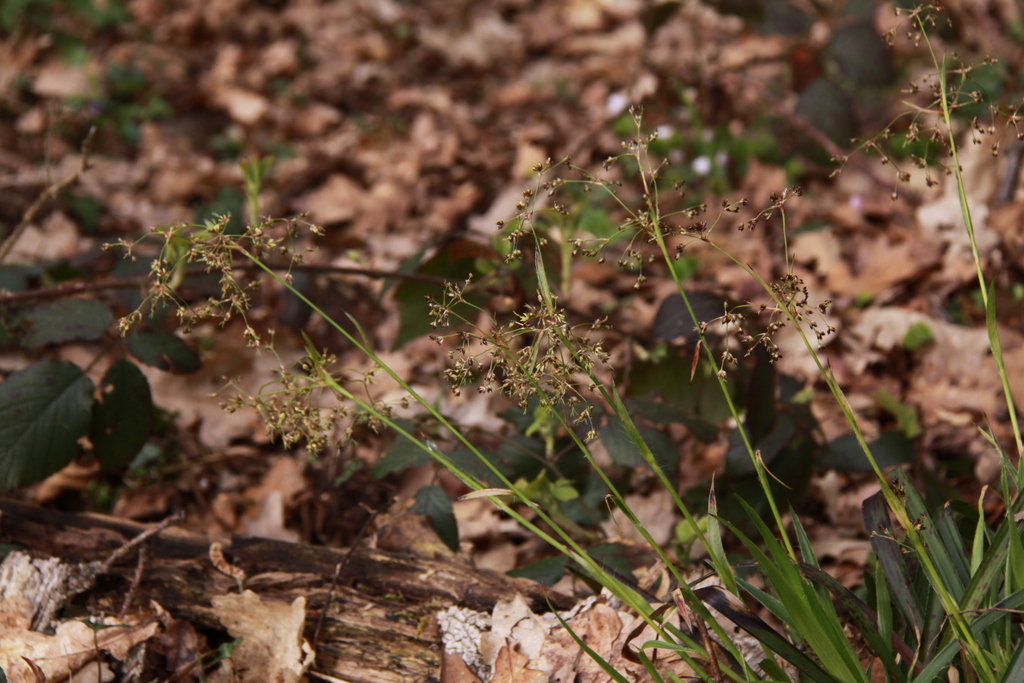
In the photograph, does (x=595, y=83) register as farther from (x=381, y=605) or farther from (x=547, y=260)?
(x=381, y=605)

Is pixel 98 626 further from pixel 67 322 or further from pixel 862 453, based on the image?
pixel 862 453

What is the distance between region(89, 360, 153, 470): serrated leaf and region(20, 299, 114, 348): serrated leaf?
90mm

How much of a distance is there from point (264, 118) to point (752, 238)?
8.17ft

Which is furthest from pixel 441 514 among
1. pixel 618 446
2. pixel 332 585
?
pixel 618 446

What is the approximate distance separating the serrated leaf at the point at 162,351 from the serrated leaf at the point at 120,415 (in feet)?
0.13

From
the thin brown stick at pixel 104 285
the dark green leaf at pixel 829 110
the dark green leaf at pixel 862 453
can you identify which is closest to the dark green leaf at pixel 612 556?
the dark green leaf at pixel 862 453

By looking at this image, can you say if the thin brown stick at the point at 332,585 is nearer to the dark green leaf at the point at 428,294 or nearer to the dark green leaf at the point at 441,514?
the dark green leaf at the point at 441,514

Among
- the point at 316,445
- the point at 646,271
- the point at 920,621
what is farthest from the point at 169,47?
the point at 920,621

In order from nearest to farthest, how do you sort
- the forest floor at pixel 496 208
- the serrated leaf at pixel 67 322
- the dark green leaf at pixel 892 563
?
the dark green leaf at pixel 892 563
the serrated leaf at pixel 67 322
the forest floor at pixel 496 208

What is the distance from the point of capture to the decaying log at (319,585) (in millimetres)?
1372

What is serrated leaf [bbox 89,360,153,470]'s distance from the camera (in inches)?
63.4

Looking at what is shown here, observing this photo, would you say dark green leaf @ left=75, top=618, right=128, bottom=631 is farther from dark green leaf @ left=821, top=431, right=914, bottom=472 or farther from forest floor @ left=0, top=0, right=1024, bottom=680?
dark green leaf @ left=821, top=431, right=914, bottom=472

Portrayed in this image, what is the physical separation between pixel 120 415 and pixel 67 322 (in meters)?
0.23

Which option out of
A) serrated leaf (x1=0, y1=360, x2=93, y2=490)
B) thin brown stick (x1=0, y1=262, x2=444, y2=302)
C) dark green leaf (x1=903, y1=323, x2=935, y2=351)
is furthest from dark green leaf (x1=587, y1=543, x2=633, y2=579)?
dark green leaf (x1=903, y1=323, x2=935, y2=351)
